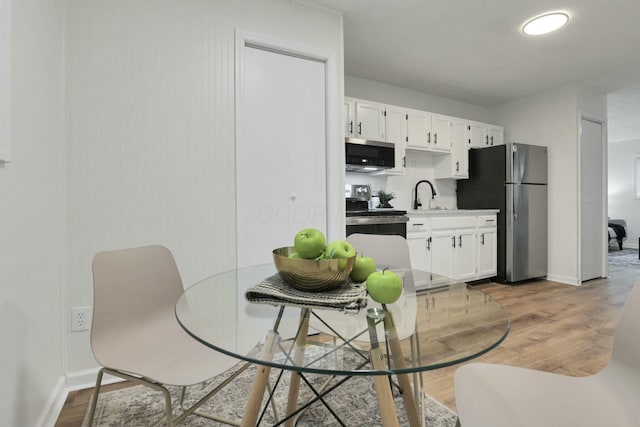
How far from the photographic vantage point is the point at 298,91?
8.25 feet

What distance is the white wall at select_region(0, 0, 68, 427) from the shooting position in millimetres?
1150

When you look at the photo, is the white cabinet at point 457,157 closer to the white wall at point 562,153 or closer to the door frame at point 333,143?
the white wall at point 562,153

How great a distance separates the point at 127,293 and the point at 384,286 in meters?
1.09

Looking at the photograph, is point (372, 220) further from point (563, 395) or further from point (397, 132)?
point (563, 395)

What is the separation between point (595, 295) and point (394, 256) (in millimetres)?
3290

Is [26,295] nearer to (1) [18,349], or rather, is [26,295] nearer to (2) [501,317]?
(1) [18,349]

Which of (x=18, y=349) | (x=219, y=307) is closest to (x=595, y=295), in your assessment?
(x=219, y=307)

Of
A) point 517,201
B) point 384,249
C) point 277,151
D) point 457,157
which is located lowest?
point 384,249

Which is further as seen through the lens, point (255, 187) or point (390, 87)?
point (390, 87)

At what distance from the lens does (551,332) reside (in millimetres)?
2637

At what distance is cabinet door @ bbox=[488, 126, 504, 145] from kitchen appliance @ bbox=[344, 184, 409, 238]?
7.37 feet

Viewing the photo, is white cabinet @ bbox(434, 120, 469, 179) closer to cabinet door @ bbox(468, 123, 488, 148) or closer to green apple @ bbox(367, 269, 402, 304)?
cabinet door @ bbox(468, 123, 488, 148)

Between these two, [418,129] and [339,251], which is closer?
[339,251]

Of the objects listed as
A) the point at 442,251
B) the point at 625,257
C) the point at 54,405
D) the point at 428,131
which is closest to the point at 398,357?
the point at 54,405
